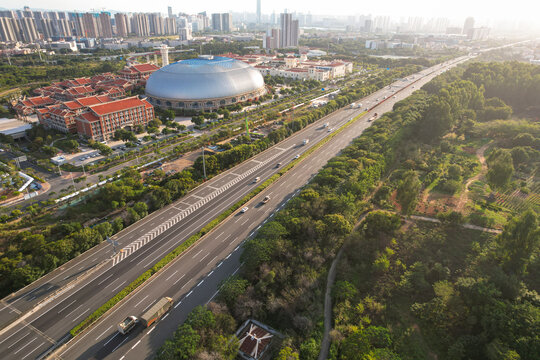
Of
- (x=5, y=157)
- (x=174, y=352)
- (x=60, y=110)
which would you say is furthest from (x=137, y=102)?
(x=174, y=352)

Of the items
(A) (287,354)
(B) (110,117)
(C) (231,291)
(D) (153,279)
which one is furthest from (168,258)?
(B) (110,117)

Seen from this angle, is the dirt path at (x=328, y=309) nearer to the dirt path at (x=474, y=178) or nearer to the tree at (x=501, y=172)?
the dirt path at (x=474, y=178)

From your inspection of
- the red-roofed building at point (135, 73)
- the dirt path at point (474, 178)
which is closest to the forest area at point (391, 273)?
the dirt path at point (474, 178)

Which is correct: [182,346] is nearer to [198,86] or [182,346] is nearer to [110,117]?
[110,117]

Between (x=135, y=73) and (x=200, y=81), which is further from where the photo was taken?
(x=135, y=73)

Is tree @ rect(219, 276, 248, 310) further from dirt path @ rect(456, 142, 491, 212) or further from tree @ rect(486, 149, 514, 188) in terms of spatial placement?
tree @ rect(486, 149, 514, 188)
